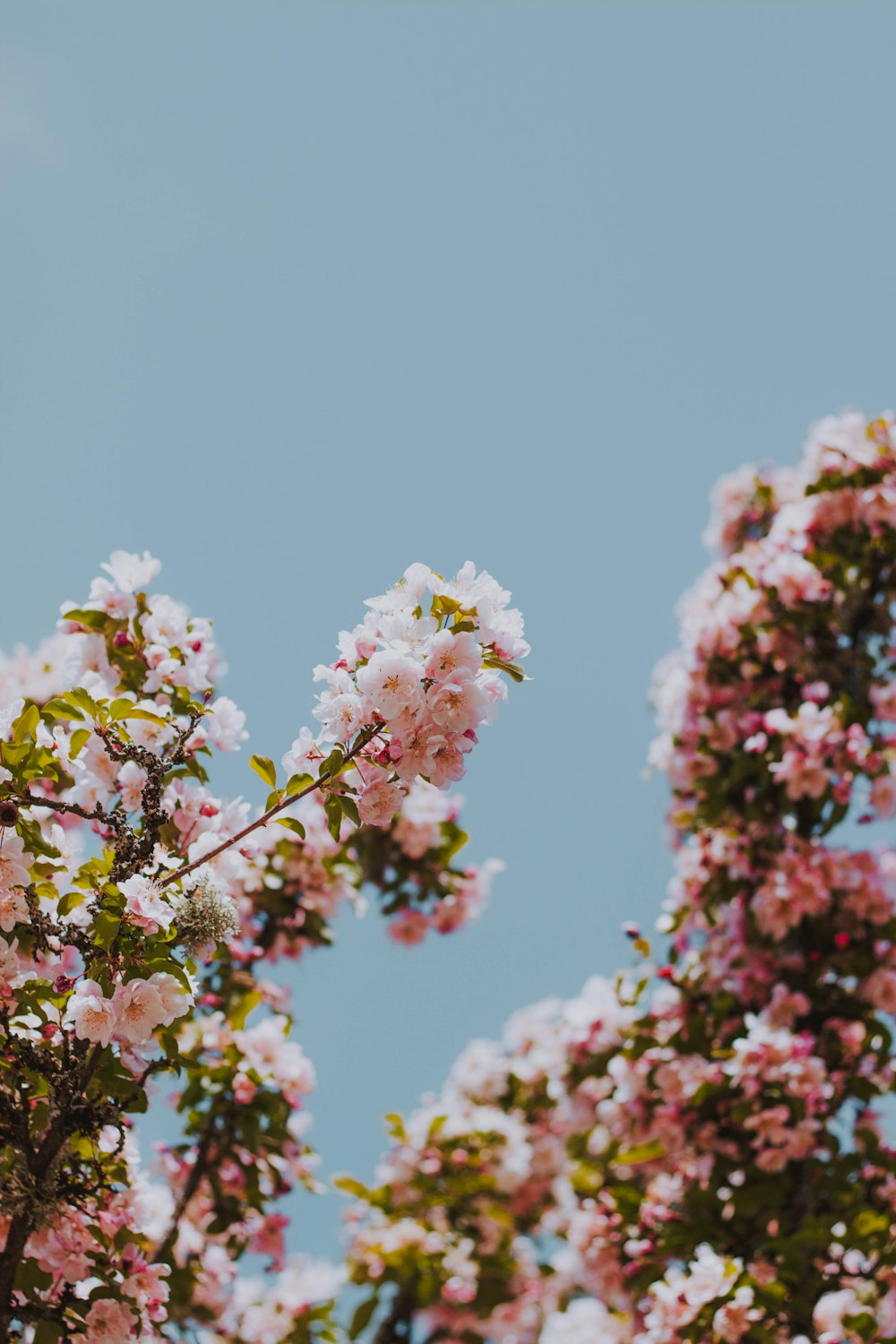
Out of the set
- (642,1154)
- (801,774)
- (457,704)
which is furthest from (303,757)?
(801,774)

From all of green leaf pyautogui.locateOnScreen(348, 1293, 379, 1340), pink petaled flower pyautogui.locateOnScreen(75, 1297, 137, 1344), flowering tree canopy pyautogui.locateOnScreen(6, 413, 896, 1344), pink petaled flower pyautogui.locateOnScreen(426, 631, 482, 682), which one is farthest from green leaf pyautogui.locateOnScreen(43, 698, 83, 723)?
green leaf pyautogui.locateOnScreen(348, 1293, 379, 1340)

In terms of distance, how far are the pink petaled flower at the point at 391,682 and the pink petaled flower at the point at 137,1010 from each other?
0.70 m

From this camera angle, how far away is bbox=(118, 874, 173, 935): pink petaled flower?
6.33 ft

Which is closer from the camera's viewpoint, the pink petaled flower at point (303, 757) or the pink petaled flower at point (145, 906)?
the pink petaled flower at point (145, 906)

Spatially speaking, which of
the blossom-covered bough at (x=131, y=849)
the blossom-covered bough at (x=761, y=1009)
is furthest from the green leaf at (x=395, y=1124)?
the blossom-covered bough at (x=131, y=849)

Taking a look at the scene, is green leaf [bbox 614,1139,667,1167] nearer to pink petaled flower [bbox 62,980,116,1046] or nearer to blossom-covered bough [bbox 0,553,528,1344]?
blossom-covered bough [bbox 0,553,528,1344]

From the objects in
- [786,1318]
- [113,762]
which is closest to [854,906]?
[786,1318]

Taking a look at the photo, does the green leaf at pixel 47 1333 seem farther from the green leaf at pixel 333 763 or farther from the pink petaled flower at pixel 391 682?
the pink petaled flower at pixel 391 682

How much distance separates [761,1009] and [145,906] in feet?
12.2

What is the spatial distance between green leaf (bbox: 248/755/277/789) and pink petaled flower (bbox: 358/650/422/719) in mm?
321

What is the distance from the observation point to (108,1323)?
2.27 m

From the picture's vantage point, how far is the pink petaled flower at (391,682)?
76.9 inches

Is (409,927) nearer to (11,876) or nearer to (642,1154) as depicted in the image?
(642,1154)

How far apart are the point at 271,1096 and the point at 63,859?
1.91m
